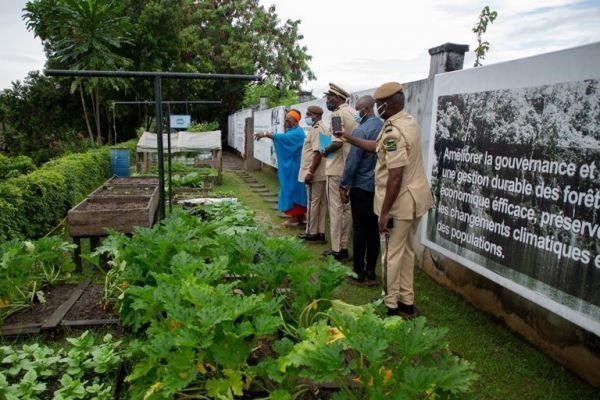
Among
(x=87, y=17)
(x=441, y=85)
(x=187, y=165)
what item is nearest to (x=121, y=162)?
(x=187, y=165)

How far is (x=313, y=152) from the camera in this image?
6.41m

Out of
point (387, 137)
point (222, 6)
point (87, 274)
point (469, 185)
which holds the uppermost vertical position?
point (222, 6)

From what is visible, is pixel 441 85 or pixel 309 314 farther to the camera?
pixel 441 85

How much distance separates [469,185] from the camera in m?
3.99

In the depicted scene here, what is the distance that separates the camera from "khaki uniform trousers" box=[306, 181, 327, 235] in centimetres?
649

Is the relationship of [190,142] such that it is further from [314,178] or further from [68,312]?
[68,312]

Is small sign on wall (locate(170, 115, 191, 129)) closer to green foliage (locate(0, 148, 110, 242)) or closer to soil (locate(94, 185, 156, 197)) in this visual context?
green foliage (locate(0, 148, 110, 242))

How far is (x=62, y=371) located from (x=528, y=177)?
326 centimetres

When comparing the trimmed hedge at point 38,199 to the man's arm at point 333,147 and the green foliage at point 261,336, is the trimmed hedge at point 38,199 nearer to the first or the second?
the green foliage at point 261,336

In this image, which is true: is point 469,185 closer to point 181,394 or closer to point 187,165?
point 181,394

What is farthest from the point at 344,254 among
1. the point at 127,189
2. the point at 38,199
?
the point at 127,189

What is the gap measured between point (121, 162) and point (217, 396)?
11.9m

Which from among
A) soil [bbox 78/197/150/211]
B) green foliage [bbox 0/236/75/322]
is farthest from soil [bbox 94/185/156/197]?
green foliage [bbox 0/236/75/322]

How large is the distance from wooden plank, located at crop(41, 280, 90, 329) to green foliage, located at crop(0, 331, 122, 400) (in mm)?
291
